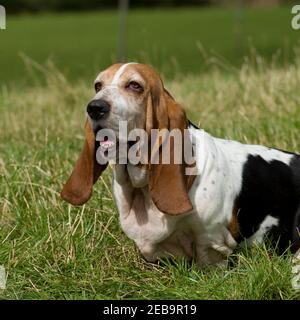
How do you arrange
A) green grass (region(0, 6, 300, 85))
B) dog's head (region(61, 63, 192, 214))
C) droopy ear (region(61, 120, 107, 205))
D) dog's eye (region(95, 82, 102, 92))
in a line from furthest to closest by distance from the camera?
green grass (region(0, 6, 300, 85)), droopy ear (region(61, 120, 107, 205)), dog's eye (region(95, 82, 102, 92)), dog's head (region(61, 63, 192, 214))

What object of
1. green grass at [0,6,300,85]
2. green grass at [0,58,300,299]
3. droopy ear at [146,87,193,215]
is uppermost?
green grass at [0,6,300,85]

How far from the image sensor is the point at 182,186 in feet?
13.8

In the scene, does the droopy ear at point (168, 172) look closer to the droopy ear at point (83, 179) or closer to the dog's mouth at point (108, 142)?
the dog's mouth at point (108, 142)

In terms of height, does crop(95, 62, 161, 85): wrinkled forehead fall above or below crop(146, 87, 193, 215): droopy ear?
above

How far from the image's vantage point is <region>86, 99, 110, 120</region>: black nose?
398 cm

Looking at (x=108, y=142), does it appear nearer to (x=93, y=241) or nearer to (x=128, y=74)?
(x=128, y=74)

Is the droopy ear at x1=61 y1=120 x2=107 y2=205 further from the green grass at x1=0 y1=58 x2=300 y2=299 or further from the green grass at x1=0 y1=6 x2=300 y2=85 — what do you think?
the green grass at x1=0 y1=6 x2=300 y2=85

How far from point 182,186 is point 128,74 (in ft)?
1.94

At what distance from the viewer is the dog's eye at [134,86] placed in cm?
415

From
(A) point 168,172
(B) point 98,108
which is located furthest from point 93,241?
(B) point 98,108

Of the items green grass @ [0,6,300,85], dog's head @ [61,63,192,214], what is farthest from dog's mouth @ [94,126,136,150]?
green grass @ [0,6,300,85]

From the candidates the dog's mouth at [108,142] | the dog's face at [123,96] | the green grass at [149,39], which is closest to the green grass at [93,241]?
the dog's mouth at [108,142]
